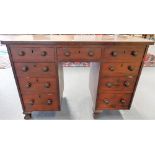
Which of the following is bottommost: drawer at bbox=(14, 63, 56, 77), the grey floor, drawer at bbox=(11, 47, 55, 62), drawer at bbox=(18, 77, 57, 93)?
the grey floor

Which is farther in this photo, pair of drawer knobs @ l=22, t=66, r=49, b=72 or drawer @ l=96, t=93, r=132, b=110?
drawer @ l=96, t=93, r=132, b=110

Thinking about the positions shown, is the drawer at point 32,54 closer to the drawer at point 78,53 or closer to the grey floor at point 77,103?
the drawer at point 78,53

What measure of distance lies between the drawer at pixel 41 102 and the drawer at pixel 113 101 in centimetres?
44

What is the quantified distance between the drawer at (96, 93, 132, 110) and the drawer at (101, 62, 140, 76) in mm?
239

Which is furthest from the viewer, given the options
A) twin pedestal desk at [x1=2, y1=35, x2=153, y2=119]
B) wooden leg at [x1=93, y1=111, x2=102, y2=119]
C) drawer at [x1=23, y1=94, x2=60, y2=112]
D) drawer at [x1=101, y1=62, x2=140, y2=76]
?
wooden leg at [x1=93, y1=111, x2=102, y2=119]

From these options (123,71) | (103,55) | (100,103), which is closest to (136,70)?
(123,71)

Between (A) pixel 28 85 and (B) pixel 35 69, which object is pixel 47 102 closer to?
(A) pixel 28 85

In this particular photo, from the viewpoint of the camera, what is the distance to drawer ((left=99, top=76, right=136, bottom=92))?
1283mm

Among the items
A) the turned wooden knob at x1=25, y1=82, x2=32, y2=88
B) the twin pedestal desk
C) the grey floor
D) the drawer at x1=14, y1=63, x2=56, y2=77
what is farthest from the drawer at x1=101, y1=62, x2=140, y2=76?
the turned wooden knob at x1=25, y1=82, x2=32, y2=88

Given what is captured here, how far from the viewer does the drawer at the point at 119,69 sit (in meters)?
1.21

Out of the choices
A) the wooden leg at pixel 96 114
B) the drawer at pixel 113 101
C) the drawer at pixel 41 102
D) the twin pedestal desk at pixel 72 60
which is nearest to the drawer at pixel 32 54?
the twin pedestal desk at pixel 72 60

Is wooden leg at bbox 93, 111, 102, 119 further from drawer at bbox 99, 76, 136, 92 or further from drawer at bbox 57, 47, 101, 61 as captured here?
drawer at bbox 57, 47, 101, 61

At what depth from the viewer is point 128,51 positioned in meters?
1.14
